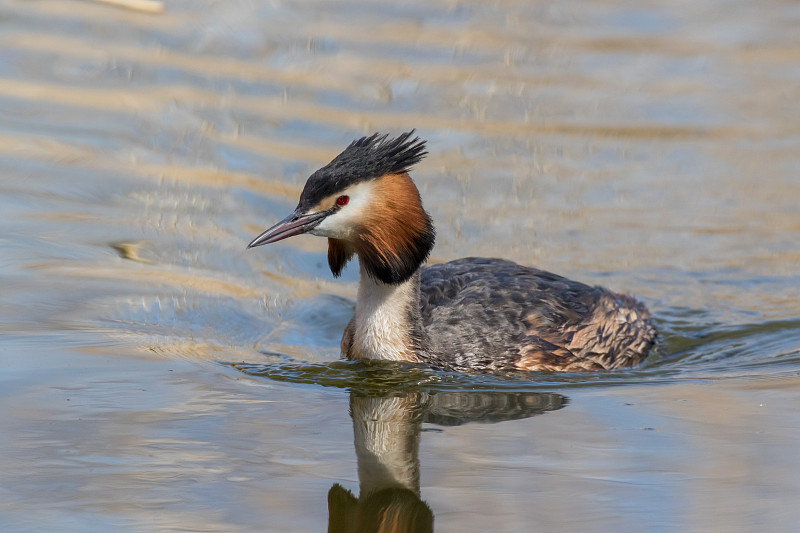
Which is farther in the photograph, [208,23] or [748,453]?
[208,23]

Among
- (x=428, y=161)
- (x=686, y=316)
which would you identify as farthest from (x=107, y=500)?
(x=428, y=161)

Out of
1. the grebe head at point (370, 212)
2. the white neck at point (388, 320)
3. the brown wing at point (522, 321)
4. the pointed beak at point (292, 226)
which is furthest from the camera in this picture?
the brown wing at point (522, 321)

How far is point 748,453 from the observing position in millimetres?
6297

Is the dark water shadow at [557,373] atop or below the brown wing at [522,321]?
below

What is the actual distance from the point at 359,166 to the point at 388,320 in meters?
1.05

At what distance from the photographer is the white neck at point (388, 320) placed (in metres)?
7.98

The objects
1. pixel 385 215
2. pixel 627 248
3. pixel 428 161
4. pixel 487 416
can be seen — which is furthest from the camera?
pixel 428 161

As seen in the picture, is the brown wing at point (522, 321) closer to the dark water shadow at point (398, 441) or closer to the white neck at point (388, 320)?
the white neck at point (388, 320)

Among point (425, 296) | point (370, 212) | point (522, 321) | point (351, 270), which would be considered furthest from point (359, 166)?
point (351, 270)

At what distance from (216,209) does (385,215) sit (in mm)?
3857

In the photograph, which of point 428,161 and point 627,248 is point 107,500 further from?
point 428,161

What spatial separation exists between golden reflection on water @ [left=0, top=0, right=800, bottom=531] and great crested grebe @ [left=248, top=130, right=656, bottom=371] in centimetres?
34

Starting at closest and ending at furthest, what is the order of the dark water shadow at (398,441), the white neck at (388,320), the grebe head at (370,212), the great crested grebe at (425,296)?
the dark water shadow at (398,441), the grebe head at (370,212), the great crested grebe at (425,296), the white neck at (388,320)

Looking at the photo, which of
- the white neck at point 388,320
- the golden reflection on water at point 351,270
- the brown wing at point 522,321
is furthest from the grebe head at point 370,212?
the golden reflection on water at point 351,270
